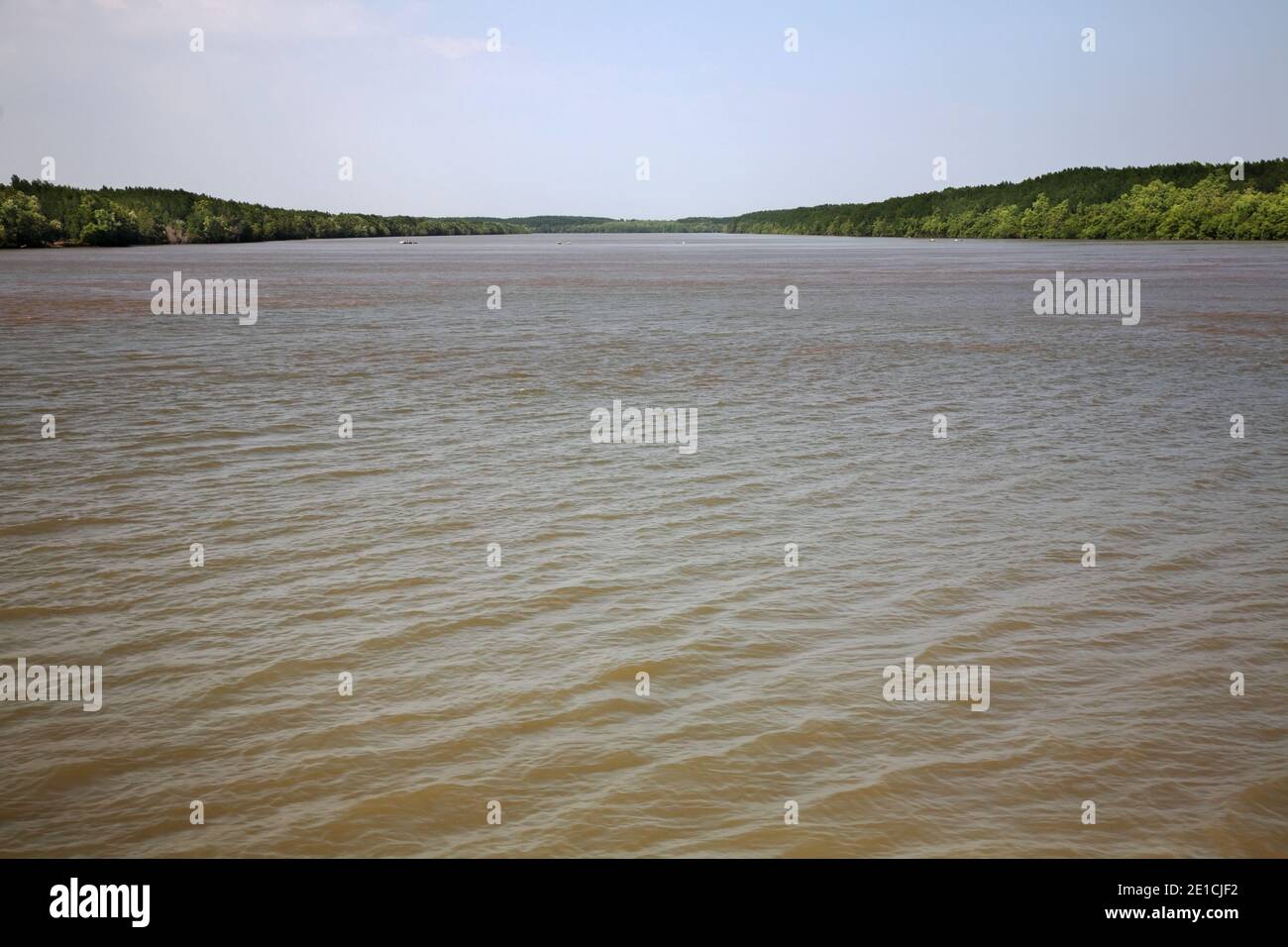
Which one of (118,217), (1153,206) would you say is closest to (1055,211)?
(1153,206)

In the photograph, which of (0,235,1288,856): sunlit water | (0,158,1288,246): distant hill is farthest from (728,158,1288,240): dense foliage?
(0,235,1288,856): sunlit water

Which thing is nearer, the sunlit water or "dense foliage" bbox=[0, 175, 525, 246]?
the sunlit water

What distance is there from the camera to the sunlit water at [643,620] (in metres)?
6.07

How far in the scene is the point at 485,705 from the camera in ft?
24.1

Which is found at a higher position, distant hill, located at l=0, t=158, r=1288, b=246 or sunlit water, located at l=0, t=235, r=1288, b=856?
distant hill, located at l=0, t=158, r=1288, b=246

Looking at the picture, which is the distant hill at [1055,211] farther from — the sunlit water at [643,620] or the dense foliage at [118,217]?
the sunlit water at [643,620]

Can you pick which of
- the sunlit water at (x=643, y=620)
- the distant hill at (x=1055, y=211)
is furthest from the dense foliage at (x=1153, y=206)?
the sunlit water at (x=643, y=620)

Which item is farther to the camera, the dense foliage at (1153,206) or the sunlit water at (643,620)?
the dense foliage at (1153,206)

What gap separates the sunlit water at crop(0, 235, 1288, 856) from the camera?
6066 mm

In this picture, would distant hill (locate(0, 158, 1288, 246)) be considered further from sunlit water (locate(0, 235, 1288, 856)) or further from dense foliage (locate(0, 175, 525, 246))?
sunlit water (locate(0, 235, 1288, 856))

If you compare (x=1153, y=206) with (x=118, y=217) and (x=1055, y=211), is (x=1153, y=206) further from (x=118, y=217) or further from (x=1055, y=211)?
(x=118, y=217)

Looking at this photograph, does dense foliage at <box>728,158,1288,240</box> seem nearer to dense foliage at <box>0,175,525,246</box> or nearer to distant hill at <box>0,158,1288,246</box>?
distant hill at <box>0,158,1288,246</box>
